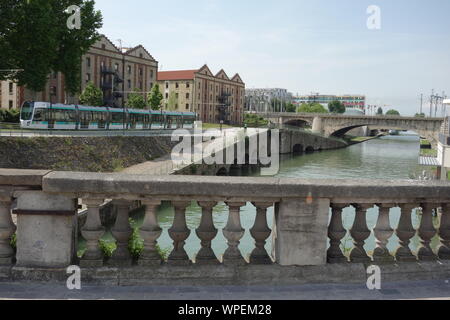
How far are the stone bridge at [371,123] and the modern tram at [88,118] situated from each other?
4572cm

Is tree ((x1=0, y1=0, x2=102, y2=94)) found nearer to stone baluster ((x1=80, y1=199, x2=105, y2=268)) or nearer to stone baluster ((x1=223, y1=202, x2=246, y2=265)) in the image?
stone baluster ((x1=80, y1=199, x2=105, y2=268))

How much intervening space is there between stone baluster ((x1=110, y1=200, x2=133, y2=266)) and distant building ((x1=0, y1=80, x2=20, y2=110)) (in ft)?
171

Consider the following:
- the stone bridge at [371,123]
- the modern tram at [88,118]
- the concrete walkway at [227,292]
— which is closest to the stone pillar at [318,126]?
the stone bridge at [371,123]

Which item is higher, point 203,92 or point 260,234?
point 203,92

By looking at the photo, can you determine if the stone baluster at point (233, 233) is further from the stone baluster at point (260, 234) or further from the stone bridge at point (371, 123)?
the stone bridge at point (371, 123)

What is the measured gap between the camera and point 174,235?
427cm

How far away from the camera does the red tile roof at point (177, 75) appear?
92.4 meters

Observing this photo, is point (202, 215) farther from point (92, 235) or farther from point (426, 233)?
point (426, 233)

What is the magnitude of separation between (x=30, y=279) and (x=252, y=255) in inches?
85.2

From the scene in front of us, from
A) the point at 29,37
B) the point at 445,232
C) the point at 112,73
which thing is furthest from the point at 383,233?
the point at 112,73

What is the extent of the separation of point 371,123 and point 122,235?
8611 cm

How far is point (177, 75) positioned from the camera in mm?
94062

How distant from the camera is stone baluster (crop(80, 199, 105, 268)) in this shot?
4.13 metres
